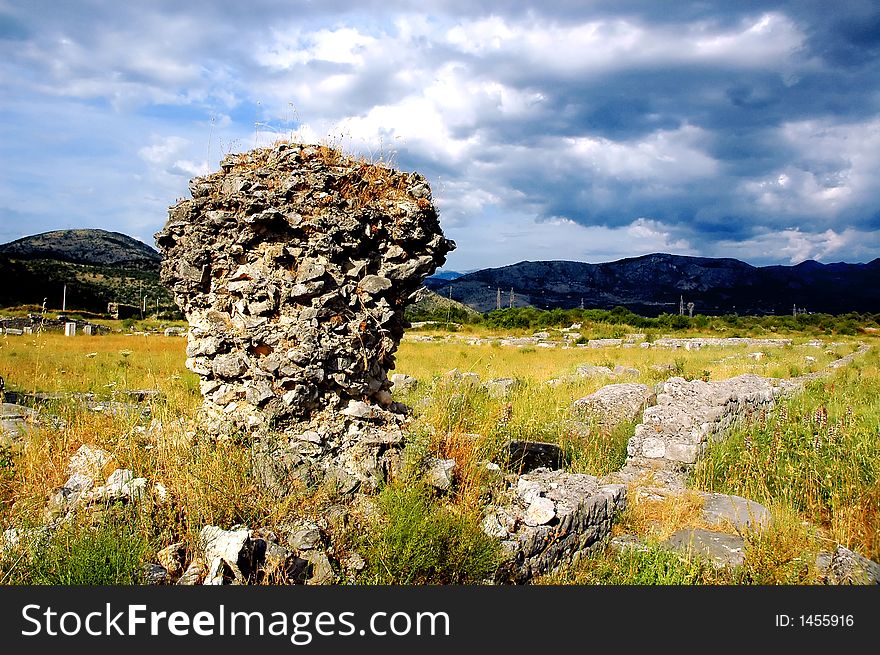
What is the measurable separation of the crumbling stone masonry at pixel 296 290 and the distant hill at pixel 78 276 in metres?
63.9

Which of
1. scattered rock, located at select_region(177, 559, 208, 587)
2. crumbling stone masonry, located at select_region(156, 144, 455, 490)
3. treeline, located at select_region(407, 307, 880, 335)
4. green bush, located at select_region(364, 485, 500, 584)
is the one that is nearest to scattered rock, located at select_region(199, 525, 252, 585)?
scattered rock, located at select_region(177, 559, 208, 587)

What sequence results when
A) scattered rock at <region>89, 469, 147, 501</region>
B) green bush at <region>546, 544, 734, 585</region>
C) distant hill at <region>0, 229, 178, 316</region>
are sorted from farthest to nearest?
1. distant hill at <region>0, 229, 178, 316</region>
2. green bush at <region>546, 544, 734, 585</region>
3. scattered rock at <region>89, 469, 147, 501</region>

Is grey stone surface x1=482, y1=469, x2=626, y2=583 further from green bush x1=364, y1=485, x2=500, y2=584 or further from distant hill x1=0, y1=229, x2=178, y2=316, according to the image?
distant hill x1=0, y1=229, x2=178, y2=316

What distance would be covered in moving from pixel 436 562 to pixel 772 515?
4.11 metres

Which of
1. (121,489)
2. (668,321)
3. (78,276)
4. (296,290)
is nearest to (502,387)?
(296,290)

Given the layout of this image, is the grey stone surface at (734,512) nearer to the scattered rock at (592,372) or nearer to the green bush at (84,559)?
the green bush at (84,559)

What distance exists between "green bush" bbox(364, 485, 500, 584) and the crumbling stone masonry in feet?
3.16

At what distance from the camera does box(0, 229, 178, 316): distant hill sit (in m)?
71.0

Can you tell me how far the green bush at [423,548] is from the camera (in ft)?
13.6

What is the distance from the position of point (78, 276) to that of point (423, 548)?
103518 mm

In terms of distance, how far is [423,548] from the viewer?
4129 millimetres

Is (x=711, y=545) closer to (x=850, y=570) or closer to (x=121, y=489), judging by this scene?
(x=850, y=570)

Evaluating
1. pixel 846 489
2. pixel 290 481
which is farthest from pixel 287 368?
pixel 846 489

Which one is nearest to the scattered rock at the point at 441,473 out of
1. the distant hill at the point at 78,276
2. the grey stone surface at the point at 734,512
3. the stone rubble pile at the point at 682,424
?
the grey stone surface at the point at 734,512
